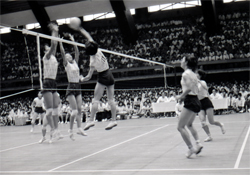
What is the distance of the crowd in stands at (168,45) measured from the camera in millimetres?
23219

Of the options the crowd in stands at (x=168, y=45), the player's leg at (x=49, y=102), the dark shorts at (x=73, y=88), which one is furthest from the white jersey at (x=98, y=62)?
the crowd in stands at (x=168, y=45)

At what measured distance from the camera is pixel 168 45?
83.5 feet

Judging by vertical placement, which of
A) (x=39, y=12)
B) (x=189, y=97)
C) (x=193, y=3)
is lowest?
(x=189, y=97)

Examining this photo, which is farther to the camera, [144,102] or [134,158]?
[144,102]

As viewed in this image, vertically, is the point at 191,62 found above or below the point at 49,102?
above

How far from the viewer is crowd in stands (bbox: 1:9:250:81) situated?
23.2 meters

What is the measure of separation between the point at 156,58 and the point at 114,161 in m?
18.5

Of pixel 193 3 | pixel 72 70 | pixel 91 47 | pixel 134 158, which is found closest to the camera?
pixel 91 47

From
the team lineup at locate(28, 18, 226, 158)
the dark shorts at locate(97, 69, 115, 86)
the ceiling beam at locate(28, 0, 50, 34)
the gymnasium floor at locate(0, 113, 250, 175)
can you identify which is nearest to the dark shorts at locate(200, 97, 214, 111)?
the team lineup at locate(28, 18, 226, 158)

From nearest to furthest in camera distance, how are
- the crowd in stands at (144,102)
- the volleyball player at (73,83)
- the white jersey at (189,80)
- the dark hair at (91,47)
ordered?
the dark hair at (91,47)
the white jersey at (189,80)
the volleyball player at (73,83)
the crowd in stands at (144,102)

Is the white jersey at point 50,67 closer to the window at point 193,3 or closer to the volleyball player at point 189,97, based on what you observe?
the volleyball player at point 189,97

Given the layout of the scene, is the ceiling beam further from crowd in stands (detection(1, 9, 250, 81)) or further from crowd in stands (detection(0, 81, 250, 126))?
crowd in stands (detection(0, 81, 250, 126))

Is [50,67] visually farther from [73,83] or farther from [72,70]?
[72,70]

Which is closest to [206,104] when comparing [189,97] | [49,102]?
[189,97]
